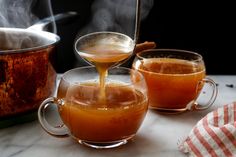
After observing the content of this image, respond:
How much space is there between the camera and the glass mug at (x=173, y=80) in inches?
35.1

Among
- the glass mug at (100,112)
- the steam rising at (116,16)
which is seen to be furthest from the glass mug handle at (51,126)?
the steam rising at (116,16)

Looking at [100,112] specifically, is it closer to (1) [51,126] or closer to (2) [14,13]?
(1) [51,126]

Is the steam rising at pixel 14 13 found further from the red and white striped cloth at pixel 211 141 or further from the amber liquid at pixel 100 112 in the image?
the red and white striped cloth at pixel 211 141

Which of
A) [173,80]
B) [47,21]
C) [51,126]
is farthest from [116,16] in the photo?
[51,126]

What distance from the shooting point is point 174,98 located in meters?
0.90

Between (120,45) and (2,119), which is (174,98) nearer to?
(120,45)

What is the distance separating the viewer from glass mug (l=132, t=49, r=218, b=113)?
891 mm

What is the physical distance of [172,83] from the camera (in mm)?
888

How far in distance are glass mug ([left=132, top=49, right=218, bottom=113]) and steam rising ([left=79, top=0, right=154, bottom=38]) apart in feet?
0.84

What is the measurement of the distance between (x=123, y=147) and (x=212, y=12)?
3.16 ft

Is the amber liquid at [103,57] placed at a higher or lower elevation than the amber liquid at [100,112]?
higher

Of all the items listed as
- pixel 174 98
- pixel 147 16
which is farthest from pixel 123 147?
pixel 147 16

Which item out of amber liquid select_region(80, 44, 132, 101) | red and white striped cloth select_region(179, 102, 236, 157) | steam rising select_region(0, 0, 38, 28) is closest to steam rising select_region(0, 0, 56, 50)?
steam rising select_region(0, 0, 38, 28)

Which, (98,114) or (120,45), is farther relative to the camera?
(120,45)
